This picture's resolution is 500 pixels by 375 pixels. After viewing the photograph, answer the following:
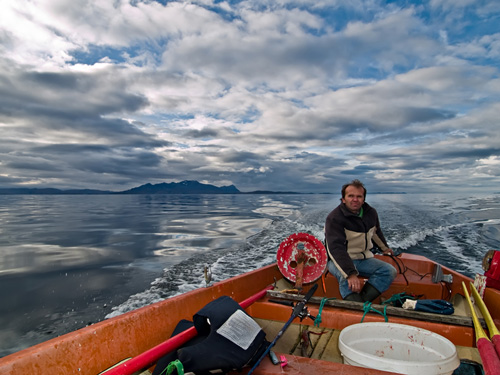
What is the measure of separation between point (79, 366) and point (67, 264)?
24.3 ft

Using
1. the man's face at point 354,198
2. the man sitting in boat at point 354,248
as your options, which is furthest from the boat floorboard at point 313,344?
the man's face at point 354,198

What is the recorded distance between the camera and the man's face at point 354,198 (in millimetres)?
3643

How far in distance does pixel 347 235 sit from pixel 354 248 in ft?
0.77

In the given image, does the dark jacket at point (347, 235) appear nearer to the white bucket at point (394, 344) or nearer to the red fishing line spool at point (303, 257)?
the red fishing line spool at point (303, 257)

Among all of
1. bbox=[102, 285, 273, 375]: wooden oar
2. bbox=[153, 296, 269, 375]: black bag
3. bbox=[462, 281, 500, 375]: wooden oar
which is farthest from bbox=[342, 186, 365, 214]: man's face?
bbox=[102, 285, 273, 375]: wooden oar

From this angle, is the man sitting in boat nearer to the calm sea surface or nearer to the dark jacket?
the dark jacket

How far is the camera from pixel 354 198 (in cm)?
364

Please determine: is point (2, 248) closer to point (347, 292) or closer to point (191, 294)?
point (191, 294)

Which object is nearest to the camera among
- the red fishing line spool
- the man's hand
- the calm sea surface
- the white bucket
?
the white bucket

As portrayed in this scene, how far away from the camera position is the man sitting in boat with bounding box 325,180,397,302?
3551 mm

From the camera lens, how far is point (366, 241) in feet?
12.7

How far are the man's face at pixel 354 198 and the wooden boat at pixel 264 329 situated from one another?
3.91 feet

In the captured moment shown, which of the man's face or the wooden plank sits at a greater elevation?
the man's face

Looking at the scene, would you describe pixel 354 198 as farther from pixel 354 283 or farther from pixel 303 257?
pixel 303 257
